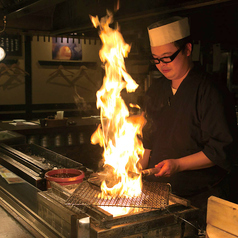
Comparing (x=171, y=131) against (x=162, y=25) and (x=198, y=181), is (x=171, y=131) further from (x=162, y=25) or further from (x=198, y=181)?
(x=162, y=25)

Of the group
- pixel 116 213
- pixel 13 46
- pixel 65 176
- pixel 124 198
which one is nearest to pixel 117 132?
pixel 65 176

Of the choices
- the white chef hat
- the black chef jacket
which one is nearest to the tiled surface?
the black chef jacket

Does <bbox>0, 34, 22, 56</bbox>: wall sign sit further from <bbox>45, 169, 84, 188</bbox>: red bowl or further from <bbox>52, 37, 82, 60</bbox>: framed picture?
<bbox>45, 169, 84, 188</bbox>: red bowl

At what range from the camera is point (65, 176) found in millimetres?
2549

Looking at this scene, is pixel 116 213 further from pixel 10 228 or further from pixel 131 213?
pixel 10 228

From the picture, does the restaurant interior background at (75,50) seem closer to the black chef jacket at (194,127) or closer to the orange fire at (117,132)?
the orange fire at (117,132)

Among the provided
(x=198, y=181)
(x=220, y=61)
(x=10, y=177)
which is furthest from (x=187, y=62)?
(x=220, y=61)

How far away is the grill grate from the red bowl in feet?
1.13

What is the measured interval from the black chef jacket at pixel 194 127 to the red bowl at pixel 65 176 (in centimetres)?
84

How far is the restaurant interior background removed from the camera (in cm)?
340

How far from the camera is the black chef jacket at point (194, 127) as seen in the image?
2.57 metres

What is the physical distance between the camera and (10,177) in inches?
121

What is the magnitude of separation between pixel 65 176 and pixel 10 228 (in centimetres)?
60

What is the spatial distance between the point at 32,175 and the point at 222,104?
5.45 ft
